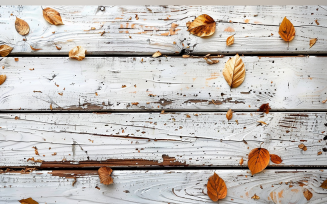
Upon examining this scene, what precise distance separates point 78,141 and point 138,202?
0.28 m

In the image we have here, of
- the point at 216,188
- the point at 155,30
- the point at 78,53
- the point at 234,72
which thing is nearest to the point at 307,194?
the point at 216,188

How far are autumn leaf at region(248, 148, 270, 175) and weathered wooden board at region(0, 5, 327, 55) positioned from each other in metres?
0.33

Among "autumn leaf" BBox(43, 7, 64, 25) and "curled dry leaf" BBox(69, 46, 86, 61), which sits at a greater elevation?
"autumn leaf" BBox(43, 7, 64, 25)

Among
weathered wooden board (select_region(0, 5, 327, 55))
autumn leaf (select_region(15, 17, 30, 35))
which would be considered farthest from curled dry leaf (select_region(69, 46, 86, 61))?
autumn leaf (select_region(15, 17, 30, 35))

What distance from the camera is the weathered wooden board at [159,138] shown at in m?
0.67

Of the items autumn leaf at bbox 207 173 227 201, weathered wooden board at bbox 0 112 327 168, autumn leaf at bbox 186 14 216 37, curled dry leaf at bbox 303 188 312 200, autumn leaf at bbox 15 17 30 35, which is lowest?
curled dry leaf at bbox 303 188 312 200

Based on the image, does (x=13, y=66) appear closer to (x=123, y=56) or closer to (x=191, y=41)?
(x=123, y=56)

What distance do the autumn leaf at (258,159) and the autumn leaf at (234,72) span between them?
0.23 meters

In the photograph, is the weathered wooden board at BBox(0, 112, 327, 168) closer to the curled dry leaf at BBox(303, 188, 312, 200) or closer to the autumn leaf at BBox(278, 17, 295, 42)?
the curled dry leaf at BBox(303, 188, 312, 200)

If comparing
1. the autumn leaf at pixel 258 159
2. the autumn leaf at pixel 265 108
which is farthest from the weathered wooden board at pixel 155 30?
the autumn leaf at pixel 258 159

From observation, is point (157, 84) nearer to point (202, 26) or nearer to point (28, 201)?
point (202, 26)

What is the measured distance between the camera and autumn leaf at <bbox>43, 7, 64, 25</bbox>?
0.67 metres

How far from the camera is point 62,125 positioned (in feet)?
2.19

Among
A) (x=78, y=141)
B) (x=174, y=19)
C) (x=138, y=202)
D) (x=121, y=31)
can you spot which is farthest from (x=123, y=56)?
(x=138, y=202)
